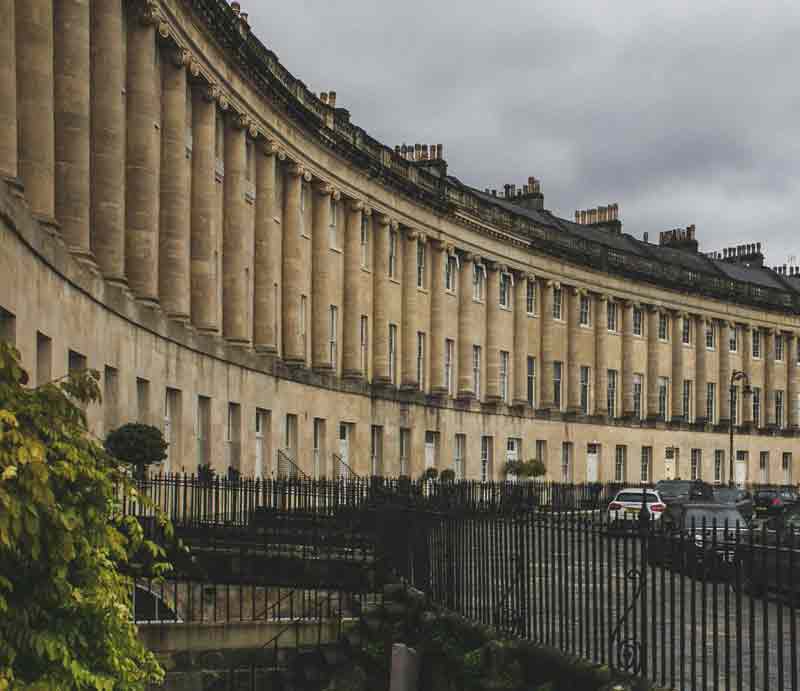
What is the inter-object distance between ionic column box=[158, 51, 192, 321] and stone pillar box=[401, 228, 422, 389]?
2457 centimetres

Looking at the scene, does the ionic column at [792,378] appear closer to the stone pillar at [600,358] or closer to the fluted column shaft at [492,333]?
the stone pillar at [600,358]

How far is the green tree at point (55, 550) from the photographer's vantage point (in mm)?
8805

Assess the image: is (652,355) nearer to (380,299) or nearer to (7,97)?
(380,299)

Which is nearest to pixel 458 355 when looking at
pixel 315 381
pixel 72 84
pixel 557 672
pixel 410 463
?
pixel 410 463

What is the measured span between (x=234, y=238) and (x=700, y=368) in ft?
170

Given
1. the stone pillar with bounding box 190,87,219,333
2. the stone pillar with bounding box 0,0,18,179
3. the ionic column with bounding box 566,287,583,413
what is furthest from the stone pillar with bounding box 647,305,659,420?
the stone pillar with bounding box 0,0,18,179

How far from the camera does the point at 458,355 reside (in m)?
67.0

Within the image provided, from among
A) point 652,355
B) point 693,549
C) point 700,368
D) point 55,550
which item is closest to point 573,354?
point 652,355

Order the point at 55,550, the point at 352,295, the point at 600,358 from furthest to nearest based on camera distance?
the point at 600,358, the point at 352,295, the point at 55,550

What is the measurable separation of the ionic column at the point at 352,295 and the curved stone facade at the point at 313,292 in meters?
0.09

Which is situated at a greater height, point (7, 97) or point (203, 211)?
point (203, 211)

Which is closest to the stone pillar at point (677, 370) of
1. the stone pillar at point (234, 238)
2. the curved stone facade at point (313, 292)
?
the curved stone facade at point (313, 292)

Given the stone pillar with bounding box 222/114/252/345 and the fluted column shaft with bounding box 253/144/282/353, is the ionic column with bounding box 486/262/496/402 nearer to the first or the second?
the fluted column shaft with bounding box 253/144/282/353

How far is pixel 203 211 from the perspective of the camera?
3928 centimetres
